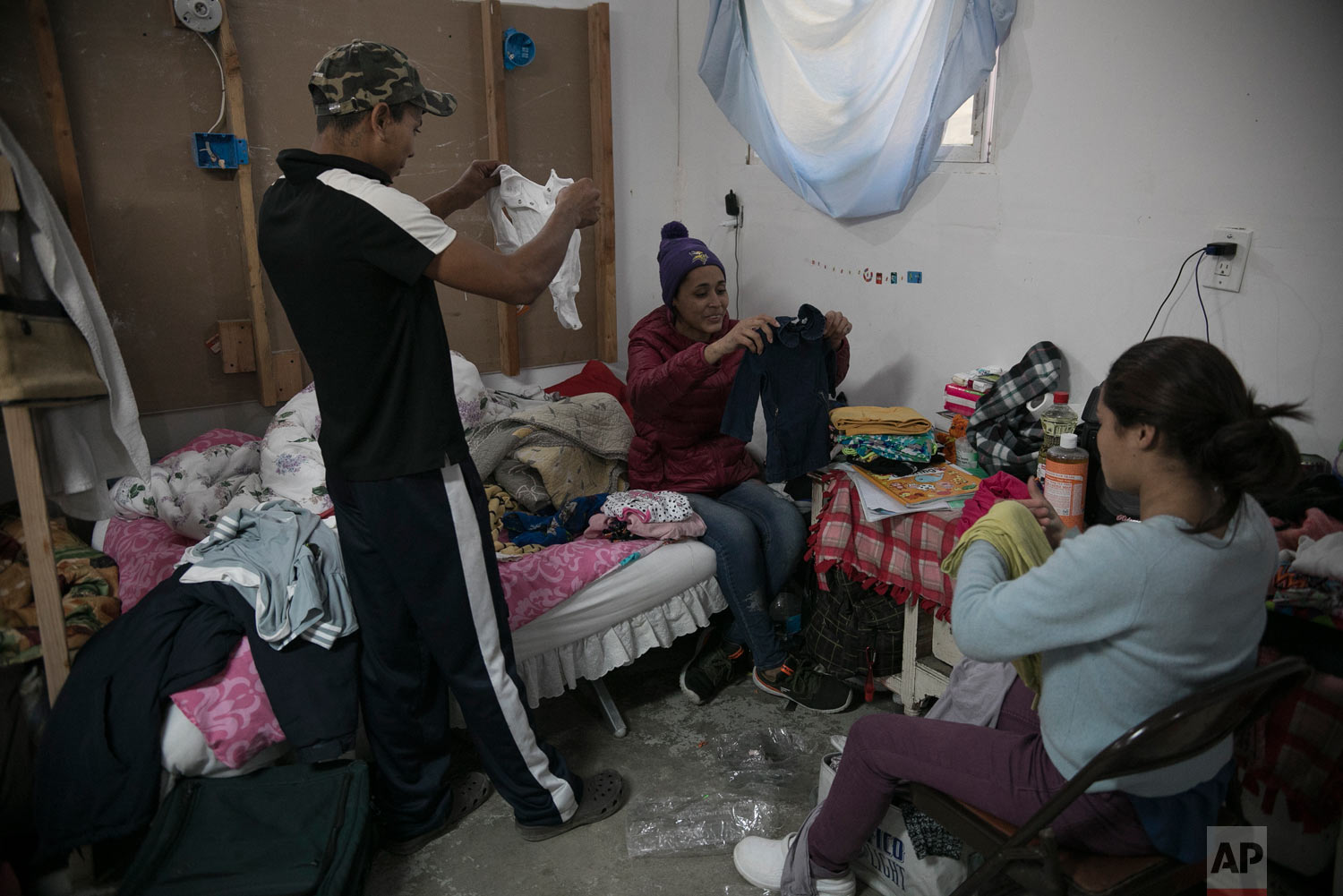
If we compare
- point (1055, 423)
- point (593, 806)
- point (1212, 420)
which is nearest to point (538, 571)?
point (593, 806)

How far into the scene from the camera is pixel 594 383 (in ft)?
12.5

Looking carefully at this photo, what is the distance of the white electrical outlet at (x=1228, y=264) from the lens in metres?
2.11

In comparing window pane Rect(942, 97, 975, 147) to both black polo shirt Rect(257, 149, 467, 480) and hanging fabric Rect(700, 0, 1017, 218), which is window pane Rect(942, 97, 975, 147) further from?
black polo shirt Rect(257, 149, 467, 480)

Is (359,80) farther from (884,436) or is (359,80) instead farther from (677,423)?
(884,436)

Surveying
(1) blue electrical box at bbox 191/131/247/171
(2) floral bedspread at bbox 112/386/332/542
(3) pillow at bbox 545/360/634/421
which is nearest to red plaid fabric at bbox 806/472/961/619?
(3) pillow at bbox 545/360/634/421

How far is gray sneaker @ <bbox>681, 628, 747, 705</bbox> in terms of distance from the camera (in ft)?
9.20

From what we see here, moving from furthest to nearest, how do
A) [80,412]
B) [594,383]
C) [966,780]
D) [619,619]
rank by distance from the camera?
[594,383] → [619,619] → [80,412] → [966,780]

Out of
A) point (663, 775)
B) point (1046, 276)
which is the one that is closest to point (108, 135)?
point (663, 775)

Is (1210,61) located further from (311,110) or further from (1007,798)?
(311,110)

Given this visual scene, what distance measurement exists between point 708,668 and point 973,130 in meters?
1.82

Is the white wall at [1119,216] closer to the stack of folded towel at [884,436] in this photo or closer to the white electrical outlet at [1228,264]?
the white electrical outlet at [1228,264]

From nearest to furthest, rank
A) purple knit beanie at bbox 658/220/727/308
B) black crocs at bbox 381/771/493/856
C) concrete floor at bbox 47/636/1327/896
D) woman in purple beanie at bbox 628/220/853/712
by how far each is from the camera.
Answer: concrete floor at bbox 47/636/1327/896 < black crocs at bbox 381/771/493/856 < woman in purple beanie at bbox 628/220/853/712 < purple knit beanie at bbox 658/220/727/308

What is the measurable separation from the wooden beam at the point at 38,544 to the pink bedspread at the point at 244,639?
0.81ft

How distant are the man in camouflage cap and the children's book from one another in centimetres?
109
